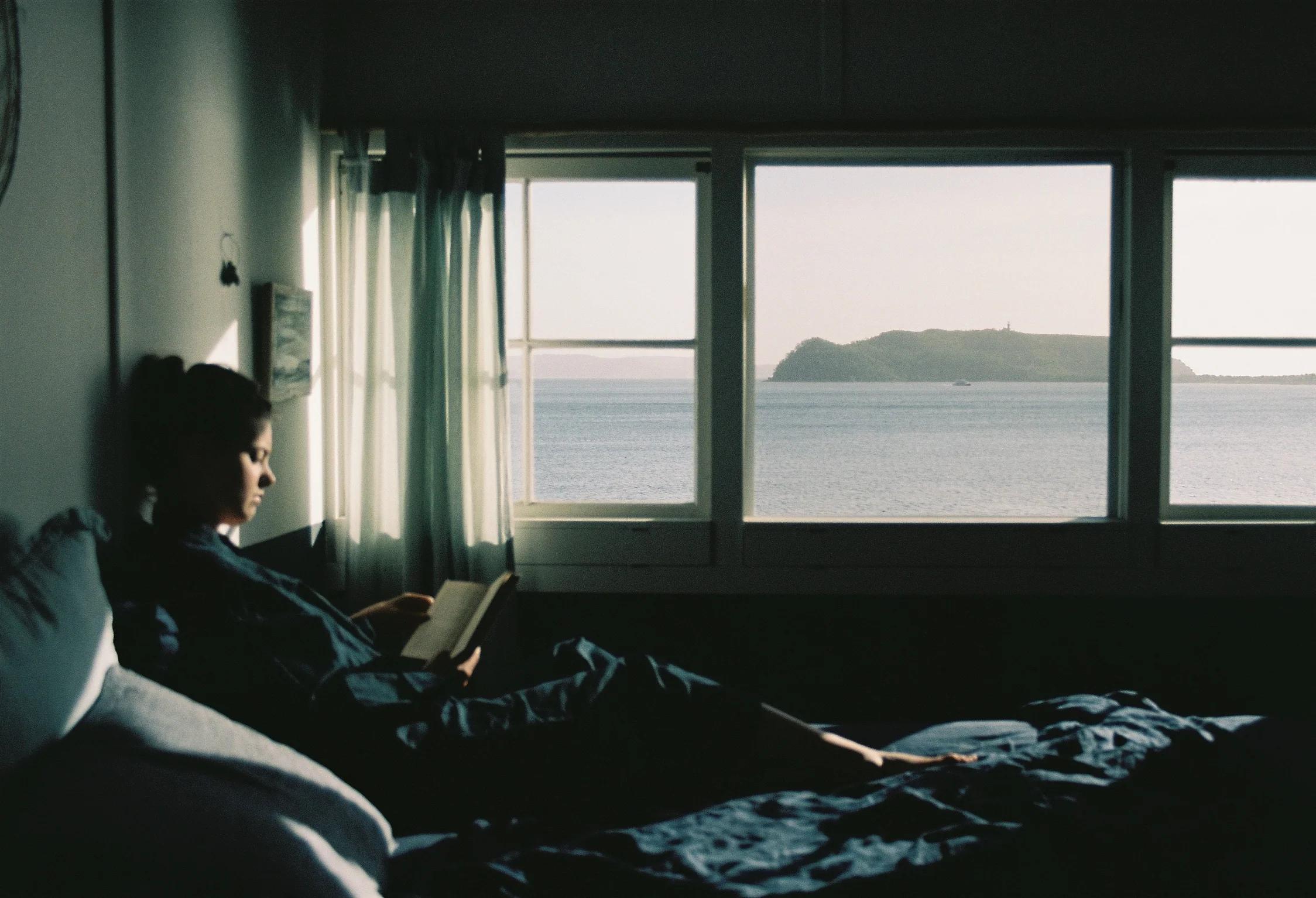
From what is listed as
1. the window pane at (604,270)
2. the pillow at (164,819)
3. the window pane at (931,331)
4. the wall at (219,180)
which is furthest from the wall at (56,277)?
the window pane at (931,331)

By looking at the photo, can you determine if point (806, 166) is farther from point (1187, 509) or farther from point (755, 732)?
point (755, 732)

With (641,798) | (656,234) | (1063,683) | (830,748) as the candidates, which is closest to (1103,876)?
(830,748)

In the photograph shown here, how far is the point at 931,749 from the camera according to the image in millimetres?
1718

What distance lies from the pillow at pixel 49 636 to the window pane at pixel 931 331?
23219mm

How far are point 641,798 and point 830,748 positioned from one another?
32 cm

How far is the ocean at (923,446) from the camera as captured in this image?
22016 mm

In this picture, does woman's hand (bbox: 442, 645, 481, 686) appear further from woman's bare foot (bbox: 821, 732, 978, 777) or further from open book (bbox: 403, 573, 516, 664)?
woman's bare foot (bbox: 821, 732, 978, 777)

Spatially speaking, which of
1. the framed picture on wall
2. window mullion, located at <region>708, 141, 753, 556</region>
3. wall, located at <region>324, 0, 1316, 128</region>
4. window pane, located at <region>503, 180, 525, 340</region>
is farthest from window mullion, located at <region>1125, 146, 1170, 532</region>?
the framed picture on wall

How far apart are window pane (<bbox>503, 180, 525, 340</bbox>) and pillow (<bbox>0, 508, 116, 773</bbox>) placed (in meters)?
1.73

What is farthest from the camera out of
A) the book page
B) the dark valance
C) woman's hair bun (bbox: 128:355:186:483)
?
the dark valance

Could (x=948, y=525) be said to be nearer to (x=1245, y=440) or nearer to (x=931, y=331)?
(x=1245, y=440)

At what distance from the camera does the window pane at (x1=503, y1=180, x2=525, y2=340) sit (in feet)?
9.87

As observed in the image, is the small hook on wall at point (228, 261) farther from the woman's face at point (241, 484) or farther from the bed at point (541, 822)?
the bed at point (541, 822)

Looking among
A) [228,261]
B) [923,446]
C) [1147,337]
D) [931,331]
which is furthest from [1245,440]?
[228,261]
